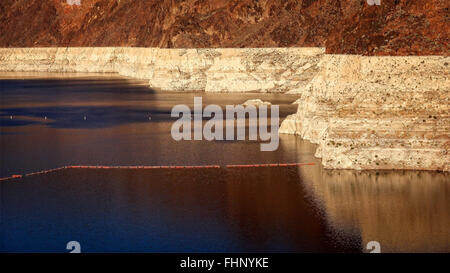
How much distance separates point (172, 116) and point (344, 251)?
5474 cm

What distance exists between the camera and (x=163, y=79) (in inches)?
5359

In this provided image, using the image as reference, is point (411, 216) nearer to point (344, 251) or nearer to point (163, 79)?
point (344, 251)

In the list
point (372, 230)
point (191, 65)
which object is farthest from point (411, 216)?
point (191, 65)

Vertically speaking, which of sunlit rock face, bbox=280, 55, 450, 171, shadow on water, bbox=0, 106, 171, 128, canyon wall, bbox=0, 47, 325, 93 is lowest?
sunlit rock face, bbox=280, 55, 450, 171

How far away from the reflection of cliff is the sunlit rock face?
0.91 m

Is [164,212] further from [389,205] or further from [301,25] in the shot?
[301,25]

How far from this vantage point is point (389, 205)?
43188 mm

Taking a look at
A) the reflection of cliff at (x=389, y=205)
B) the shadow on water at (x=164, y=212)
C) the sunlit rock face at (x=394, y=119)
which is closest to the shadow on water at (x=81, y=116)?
the shadow on water at (x=164, y=212)

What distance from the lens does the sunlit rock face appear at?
4900 centimetres

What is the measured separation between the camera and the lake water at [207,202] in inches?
1491

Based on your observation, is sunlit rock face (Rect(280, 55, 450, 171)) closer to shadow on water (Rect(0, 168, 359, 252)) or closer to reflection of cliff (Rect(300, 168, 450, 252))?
reflection of cliff (Rect(300, 168, 450, 252))

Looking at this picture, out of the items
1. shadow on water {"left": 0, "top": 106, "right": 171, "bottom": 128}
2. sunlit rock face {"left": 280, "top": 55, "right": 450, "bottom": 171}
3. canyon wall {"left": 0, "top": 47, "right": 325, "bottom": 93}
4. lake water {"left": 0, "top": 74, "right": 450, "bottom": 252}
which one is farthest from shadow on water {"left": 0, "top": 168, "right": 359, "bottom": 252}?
canyon wall {"left": 0, "top": 47, "right": 325, "bottom": 93}

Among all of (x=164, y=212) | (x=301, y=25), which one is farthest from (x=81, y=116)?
(x=164, y=212)

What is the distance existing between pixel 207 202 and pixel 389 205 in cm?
943
